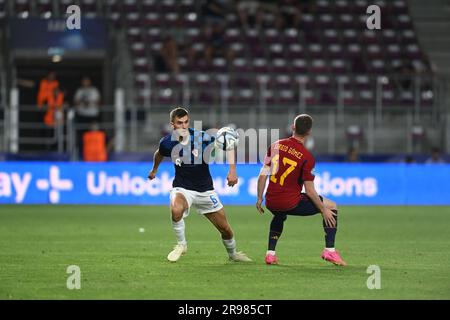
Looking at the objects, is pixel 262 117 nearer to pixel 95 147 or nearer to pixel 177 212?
pixel 95 147

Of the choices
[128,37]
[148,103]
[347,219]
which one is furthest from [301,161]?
[128,37]

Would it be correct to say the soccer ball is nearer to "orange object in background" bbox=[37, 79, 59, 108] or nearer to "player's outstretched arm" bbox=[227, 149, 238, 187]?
"player's outstretched arm" bbox=[227, 149, 238, 187]

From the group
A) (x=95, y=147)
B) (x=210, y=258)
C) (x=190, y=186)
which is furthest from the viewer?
(x=95, y=147)

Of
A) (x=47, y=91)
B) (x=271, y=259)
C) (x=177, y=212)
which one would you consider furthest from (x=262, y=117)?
(x=271, y=259)

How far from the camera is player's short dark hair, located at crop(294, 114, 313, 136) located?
12.4m

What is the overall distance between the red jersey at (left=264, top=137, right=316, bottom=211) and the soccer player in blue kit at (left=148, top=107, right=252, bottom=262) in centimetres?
83

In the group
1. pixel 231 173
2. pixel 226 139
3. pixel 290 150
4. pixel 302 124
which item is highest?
pixel 302 124

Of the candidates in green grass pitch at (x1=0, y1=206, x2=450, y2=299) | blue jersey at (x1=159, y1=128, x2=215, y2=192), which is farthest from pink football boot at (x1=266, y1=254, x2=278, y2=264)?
blue jersey at (x1=159, y1=128, x2=215, y2=192)

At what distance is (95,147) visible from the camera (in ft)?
89.5

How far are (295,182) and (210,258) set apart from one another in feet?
5.82

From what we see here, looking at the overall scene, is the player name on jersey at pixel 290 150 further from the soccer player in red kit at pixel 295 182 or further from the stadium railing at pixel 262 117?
the stadium railing at pixel 262 117

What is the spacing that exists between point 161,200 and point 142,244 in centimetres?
1013

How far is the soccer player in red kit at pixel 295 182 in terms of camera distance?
1240 centimetres

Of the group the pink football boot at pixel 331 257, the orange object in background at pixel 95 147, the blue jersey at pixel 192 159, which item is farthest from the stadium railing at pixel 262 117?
the pink football boot at pixel 331 257
